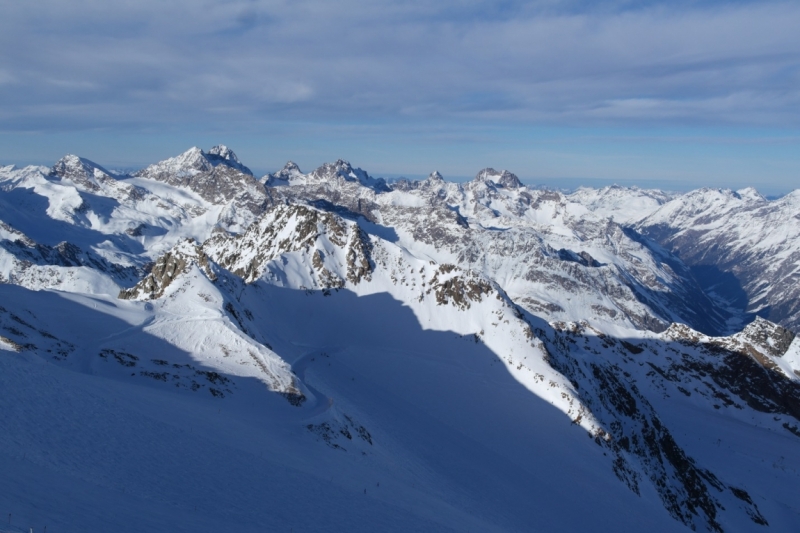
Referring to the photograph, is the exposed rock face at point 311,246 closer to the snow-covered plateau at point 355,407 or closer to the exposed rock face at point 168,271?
the snow-covered plateau at point 355,407

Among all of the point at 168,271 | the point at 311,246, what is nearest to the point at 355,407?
the point at 168,271

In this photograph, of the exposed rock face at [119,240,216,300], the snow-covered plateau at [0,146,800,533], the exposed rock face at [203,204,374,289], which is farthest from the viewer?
the exposed rock face at [203,204,374,289]

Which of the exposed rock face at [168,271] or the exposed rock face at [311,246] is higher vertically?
the exposed rock face at [311,246]

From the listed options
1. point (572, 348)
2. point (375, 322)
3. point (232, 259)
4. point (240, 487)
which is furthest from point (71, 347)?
point (572, 348)

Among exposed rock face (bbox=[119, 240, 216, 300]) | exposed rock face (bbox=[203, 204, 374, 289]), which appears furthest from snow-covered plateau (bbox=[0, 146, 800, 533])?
exposed rock face (bbox=[203, 204, 374, 289])

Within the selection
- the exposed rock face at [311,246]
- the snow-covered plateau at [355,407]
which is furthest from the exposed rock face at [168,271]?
the exposed rock face at [311,246]

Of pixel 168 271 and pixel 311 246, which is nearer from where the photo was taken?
pixel 168 271

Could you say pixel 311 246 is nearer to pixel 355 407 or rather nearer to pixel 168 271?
pixel 168 271

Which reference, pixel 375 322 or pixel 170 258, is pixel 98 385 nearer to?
pixel 170 258

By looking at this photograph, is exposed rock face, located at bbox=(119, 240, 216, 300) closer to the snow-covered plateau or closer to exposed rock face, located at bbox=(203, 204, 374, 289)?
the snow-covered plateau

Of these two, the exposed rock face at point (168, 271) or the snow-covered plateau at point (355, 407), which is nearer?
the snow-covered plateau at point (355, 407)

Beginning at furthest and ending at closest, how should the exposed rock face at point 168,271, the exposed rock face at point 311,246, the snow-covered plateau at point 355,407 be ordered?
the exposed rock face at point 311,246 < the exposed rock face at point 168,271 < the snow-covered plateau at point 355,407
